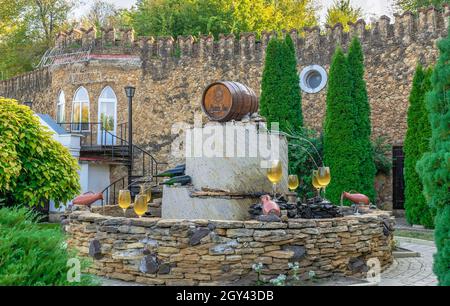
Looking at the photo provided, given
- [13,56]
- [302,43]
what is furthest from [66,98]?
[13,56]

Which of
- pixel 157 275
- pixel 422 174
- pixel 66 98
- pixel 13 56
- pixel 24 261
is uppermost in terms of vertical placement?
pixel 13 56

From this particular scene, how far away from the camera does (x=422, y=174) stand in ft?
15.7

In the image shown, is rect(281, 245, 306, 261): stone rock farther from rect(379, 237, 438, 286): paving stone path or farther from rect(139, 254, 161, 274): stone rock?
rect(139, 254, 161, 274): stone rock

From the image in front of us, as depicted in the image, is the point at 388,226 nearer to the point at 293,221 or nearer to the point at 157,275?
the point at 293,221

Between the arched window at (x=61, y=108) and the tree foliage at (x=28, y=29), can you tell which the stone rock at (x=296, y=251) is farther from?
the tree foliage at (x=28, y=29)

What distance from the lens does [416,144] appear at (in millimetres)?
14523

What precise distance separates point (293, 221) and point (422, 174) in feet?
5.81

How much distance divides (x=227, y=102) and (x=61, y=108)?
53.2ft

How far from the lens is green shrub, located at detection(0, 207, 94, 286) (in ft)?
11.6

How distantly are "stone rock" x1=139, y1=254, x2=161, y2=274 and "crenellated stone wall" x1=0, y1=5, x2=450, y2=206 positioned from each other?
12.5 metres

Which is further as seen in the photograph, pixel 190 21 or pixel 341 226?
pixel 190 21

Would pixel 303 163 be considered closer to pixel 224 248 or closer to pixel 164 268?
pixel 224 248

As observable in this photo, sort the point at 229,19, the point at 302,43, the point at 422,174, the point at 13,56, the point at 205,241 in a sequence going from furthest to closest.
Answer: the point at 13,56 → the point at 229,19 → the point at 302,43 → the point at 205,241 → the point at 422,174

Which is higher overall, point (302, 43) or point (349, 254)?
point (302, 43)
